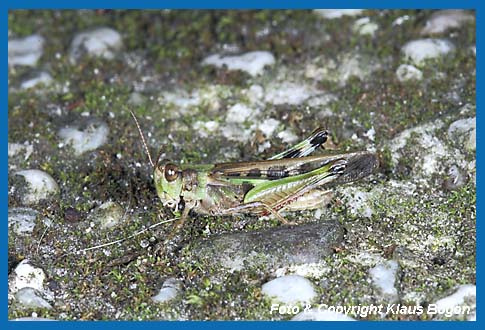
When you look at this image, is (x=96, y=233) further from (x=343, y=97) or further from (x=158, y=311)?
(x=343, y=97)

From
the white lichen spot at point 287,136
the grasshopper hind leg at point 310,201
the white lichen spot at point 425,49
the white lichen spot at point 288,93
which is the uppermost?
the white lichen spot at point 425,49

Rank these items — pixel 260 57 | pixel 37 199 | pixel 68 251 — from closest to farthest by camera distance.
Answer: pixel 68 251, pixel 37 199, pixel 260 57

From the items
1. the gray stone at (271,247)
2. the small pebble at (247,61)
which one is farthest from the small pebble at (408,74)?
the gray stone at (271,247)

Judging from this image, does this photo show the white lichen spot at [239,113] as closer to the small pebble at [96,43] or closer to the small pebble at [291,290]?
the small pebble at [96,43]

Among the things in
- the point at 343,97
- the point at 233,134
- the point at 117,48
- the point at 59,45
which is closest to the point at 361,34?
the point at 343,97

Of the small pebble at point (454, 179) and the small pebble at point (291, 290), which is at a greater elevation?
the small pebble at point (454, 179)

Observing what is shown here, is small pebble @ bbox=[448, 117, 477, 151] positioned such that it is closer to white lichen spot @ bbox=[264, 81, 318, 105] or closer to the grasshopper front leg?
white lichen spot @ bbox=[264, 81, 318, 105]

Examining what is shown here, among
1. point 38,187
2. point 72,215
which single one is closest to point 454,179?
→ point 72,215
